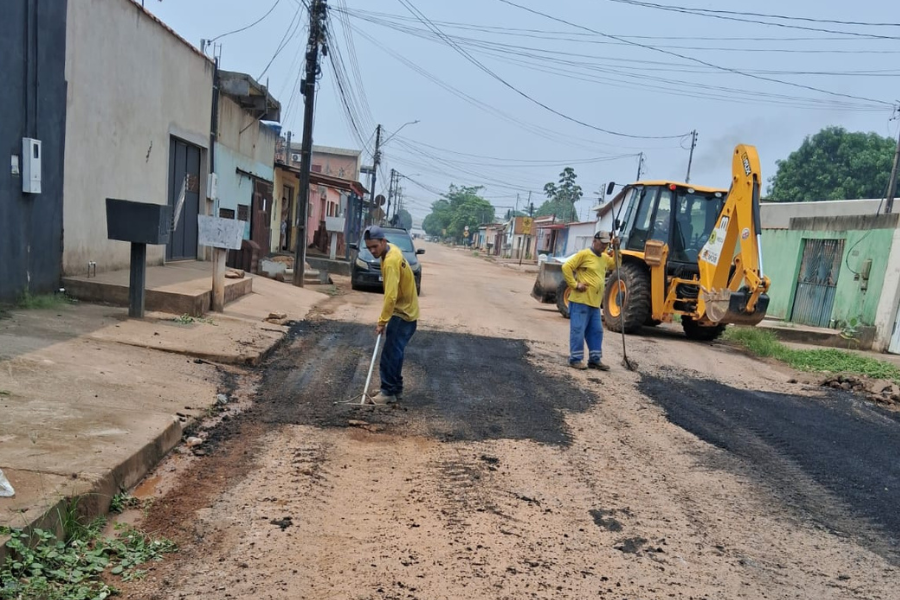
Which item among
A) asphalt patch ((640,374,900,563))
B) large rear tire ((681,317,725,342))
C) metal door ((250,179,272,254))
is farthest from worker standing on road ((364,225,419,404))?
metal door ((250,179,272,254))

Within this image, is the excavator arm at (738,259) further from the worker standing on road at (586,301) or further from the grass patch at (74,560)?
the grass patch at (74,560)

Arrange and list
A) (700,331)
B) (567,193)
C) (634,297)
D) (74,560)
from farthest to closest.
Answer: (567,193) < (700,331) < (634,297) < (74,560)

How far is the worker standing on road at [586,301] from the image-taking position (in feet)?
28.0

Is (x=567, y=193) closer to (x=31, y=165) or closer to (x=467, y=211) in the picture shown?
(x=467, y=211)

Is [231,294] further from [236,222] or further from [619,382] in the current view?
[619,382]

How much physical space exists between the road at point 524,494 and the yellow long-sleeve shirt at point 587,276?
4.26 ft

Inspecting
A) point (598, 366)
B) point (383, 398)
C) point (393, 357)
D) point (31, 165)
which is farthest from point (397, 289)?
point (31, 165)

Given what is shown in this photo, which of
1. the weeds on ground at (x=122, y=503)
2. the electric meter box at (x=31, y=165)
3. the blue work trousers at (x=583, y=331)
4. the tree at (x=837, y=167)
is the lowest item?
the weeds on ground at (x=122, y=503)

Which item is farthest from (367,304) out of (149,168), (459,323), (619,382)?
(619,382)

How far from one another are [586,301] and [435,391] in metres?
2.82

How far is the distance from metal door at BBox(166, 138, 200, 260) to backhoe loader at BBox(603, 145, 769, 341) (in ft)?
28.4

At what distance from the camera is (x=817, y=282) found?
16297 mm

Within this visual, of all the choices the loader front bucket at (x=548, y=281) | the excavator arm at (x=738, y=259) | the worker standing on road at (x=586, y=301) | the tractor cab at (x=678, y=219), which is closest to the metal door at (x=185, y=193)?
the worker standing on road at (x=586, y=301)

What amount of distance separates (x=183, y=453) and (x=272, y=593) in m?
2.02
